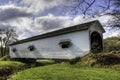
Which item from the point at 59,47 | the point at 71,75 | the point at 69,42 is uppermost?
the point at 69,42

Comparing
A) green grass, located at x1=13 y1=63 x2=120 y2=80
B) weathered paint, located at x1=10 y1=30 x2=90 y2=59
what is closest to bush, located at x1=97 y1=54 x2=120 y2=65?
green grass, located at x1=13 y1=63 x2=120 y2=80

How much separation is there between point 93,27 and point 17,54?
790 inches

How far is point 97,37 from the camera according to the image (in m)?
26.4

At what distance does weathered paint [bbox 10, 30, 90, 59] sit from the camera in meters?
22.2

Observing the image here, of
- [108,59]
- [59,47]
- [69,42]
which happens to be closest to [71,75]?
[108,59]

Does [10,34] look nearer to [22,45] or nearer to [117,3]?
[22,45]

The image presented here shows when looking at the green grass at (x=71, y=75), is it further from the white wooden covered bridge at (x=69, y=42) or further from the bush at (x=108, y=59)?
the white wooden covered bridge at (x=69, y=42)

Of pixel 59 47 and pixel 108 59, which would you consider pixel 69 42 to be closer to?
pixel 59 47

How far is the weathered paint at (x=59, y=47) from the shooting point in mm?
22203

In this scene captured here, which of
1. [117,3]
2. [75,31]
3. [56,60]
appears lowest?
[56,60]

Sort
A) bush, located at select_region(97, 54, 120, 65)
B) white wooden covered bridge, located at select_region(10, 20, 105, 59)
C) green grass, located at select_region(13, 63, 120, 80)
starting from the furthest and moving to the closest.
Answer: white wooden covered bridge, located at select_region(10, 20, 105, 59)
bush, located at select_region(97, 54, 120, 65)
green grass, located at select_region(13, 63, 120, 80)

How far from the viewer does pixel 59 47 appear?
25.0 meters

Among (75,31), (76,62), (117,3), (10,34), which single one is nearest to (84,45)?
(75,31)

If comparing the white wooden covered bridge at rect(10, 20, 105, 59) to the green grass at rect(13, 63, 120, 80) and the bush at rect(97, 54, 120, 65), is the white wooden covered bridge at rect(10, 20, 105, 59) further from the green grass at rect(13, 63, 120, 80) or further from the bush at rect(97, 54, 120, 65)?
the green grass at rect(13, 63, 120, 80)
